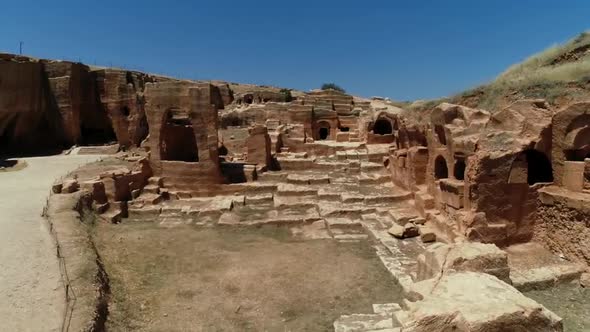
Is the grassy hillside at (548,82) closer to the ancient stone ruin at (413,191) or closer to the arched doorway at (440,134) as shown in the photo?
the ancient stone ruin at (413,191)

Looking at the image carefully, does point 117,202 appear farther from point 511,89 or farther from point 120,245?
point 511,89

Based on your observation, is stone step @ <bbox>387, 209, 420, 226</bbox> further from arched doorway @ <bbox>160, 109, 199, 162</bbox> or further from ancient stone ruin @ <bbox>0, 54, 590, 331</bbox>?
arched doorway @ <bbox>160, 109, 199, 162</bbox>

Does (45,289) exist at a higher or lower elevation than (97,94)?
lower

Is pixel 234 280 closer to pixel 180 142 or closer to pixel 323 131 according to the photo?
pixel 180 142

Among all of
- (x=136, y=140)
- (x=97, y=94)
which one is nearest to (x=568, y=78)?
(x=136, y=140)

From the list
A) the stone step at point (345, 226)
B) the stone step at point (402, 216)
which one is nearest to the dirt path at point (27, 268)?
the stone step at point (345, 226)

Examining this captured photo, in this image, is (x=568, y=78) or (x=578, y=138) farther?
(x=568, y=78)

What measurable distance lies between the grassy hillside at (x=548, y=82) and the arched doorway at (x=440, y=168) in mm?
3657

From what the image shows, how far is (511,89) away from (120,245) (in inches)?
572

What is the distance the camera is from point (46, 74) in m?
26.4

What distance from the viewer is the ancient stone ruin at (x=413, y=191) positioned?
21.1 feet

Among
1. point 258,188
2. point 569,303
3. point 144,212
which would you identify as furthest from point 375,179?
point 569,303

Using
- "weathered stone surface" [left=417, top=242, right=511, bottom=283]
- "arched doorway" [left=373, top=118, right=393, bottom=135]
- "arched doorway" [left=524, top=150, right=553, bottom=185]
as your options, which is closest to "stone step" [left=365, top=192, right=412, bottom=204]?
"arched doorway" [left=524, top=150, right=553, bottom=185]

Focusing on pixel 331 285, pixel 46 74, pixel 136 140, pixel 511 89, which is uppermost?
pixel 46 74
